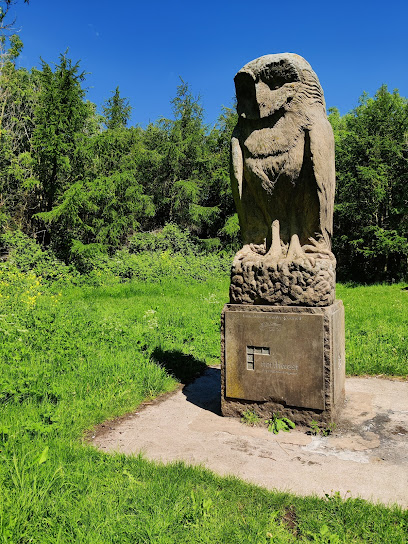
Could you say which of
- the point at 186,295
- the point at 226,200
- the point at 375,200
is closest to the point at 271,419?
the point at 186,295

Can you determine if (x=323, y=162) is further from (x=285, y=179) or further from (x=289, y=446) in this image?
(x=289, y=446)

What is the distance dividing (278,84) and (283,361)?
2.53 meters

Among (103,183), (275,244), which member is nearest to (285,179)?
(275,244)

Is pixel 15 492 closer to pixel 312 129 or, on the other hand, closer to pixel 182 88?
pixel 312 129

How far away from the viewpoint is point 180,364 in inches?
221

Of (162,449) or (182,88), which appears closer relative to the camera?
(162,449)

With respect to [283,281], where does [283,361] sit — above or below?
below

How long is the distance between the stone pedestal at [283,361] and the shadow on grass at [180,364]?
1414 millimetres

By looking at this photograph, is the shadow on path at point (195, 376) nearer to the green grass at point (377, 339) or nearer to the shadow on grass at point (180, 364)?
the shadow on grass at point (180, 364)

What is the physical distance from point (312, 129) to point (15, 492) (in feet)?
11.4

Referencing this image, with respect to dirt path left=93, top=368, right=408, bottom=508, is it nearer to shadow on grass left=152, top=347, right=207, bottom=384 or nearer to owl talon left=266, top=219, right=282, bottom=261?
shadow on grass left=152, top=347, right=207, bottom=384

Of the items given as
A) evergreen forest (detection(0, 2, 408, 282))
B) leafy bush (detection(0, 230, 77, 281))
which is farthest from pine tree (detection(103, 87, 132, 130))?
leafy bush (detection(0, 230, 77, 281))

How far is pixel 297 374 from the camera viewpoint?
3703mm

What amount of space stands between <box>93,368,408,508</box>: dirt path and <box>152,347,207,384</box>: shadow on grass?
31.7 inches
